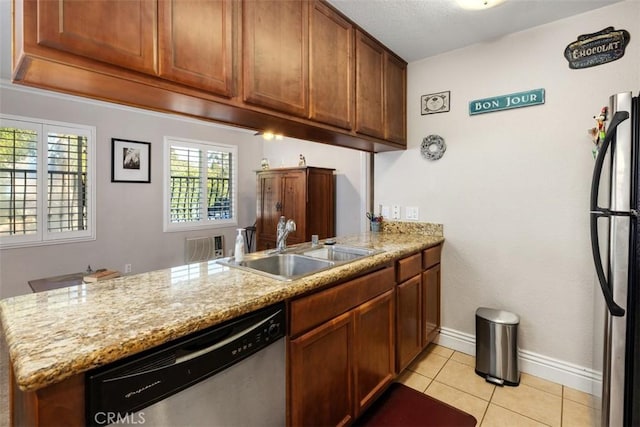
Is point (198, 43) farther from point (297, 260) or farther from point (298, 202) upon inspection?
point (298, 202)

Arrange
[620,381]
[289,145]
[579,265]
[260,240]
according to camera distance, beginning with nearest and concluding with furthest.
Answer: [620,381]
[579,265]
[260,240]
[289,145]

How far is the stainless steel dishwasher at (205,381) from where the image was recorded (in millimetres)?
762

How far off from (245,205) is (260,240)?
126 cm

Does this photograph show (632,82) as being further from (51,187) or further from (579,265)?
(51,187)

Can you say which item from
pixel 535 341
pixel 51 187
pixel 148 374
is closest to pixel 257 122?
pixel 148 374

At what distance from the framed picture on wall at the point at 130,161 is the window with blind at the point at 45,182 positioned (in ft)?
0.83

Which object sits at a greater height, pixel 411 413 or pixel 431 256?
pixel 431 256

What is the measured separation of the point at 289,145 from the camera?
525 cm

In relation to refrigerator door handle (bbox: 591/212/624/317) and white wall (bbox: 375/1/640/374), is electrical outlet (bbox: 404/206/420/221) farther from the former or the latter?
refrigerator door handle (bbox: 591/212/624/317)

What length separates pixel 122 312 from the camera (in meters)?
0.96

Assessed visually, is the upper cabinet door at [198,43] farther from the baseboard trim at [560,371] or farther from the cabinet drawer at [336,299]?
the baseboard trim at [560,371]

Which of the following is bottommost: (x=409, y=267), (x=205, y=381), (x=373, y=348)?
(x=373, y=348)

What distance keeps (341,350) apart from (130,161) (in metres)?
4.09

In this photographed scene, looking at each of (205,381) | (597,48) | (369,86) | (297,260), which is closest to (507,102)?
(597,48)
